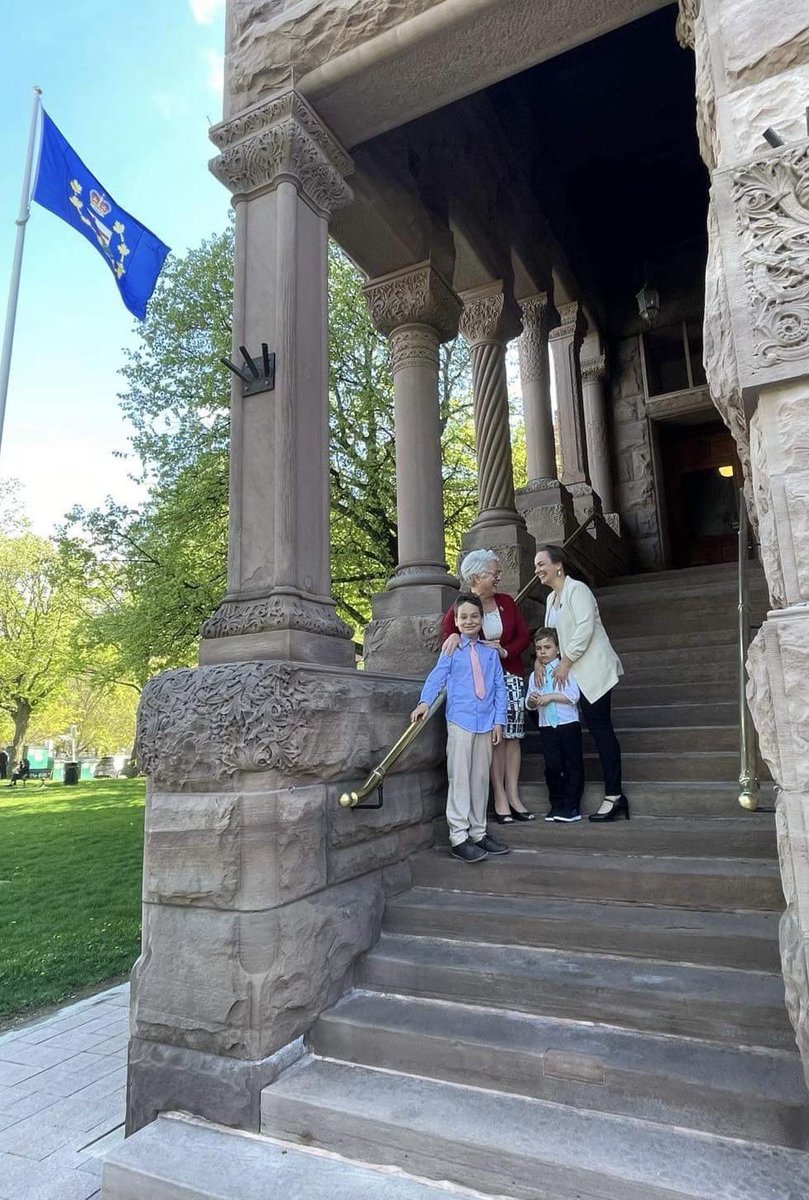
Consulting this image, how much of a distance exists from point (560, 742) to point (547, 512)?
4326 mm

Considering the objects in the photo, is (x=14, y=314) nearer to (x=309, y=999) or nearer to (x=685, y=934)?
(x=309, y=999)

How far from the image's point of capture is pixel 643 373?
11352 millimetres

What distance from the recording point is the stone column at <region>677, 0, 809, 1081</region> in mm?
2213

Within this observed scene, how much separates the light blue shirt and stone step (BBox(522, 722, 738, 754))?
101 cm

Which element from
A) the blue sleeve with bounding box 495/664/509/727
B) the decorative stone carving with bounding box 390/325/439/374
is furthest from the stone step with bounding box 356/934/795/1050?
the decorative stone carving with bounding box 390/325/439/374

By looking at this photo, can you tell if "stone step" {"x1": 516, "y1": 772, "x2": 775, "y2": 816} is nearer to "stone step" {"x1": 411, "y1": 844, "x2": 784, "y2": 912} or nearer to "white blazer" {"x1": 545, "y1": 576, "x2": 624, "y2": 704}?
"stone step" {"x1": 411, "y1": 844, "x2": 784, "y2": 912}

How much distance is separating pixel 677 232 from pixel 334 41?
8.13 meters

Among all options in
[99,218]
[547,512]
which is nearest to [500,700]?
[547,512]

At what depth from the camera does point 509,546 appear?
22.6 feet

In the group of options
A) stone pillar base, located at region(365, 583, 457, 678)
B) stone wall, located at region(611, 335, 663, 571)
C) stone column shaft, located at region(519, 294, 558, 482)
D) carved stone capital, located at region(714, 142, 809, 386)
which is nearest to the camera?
carved stone capital, located at region(714, 142, 809, 386)

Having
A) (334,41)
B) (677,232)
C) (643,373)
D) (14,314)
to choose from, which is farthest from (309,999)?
(677,232)

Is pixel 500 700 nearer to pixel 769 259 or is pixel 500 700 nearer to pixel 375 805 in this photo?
pixel 375 805

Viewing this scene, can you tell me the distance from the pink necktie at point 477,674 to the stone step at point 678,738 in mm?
1222

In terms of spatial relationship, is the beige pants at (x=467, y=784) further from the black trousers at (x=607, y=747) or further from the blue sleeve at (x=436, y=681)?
the black trousers at (x=607, y=747)
